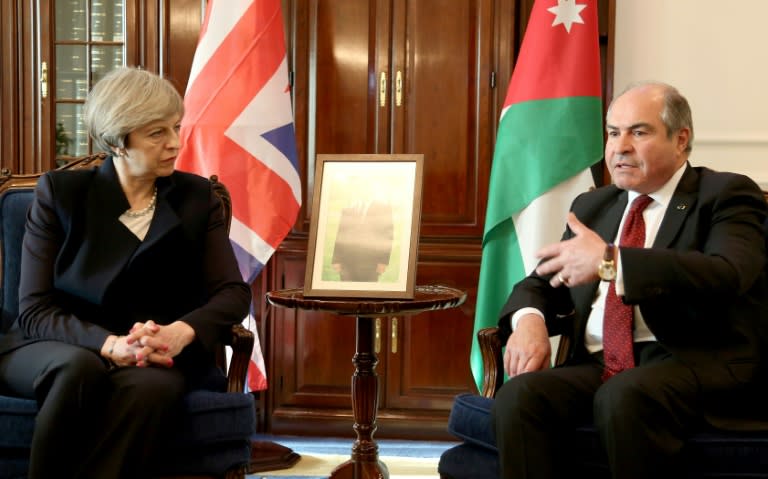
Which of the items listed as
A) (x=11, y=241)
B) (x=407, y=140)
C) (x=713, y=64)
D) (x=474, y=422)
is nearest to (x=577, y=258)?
(x=474, y=422)

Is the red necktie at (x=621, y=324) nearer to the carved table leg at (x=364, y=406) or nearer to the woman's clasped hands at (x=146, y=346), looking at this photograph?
the carved table leg at (x=364, y=406)

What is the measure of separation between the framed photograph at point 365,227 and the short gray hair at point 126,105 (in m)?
0.58

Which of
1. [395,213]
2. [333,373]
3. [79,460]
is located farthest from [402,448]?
[79,460]

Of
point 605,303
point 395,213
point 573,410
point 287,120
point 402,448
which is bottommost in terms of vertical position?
point 402,448

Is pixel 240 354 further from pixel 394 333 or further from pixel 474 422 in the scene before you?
pixel 394 333

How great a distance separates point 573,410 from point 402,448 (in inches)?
72.4

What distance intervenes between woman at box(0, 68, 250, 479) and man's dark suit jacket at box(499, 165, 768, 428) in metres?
0.88

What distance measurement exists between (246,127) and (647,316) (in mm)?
1994

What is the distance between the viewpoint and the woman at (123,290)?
7.59ft

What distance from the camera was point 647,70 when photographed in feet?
14.3

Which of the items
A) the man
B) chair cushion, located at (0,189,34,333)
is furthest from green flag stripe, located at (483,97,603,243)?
chair cushion, located at (0,189,34,333)

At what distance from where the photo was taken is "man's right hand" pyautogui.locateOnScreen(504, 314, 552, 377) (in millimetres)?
2514

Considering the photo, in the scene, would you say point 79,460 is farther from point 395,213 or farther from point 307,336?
point 307,336

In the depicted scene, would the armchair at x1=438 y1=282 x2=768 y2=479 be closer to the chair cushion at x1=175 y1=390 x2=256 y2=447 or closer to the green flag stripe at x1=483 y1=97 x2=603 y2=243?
the chair cushion at x1=175 y1=390 x2=256 y2=447
